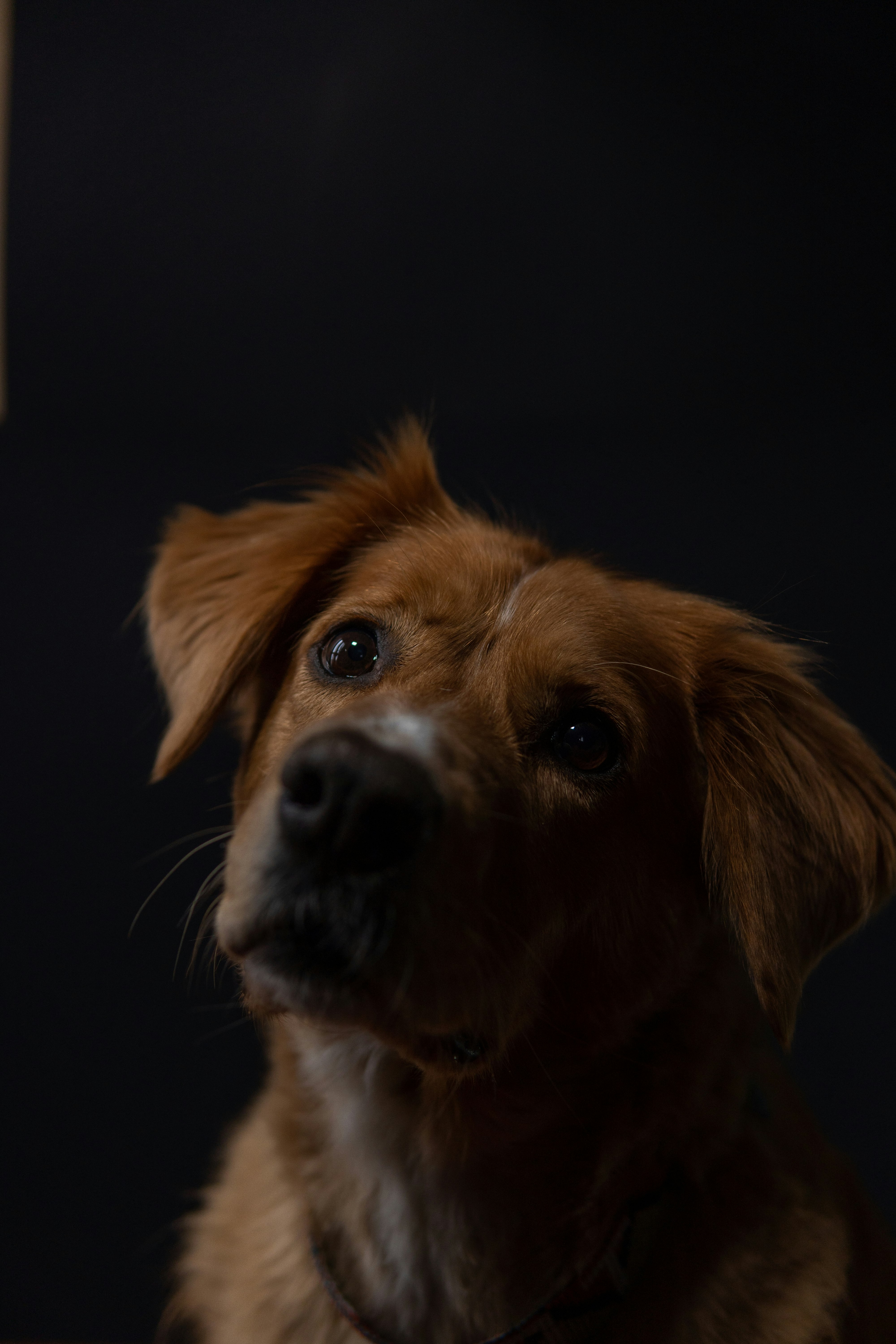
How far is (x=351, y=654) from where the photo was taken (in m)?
1.37

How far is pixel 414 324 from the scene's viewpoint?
204 centimetres

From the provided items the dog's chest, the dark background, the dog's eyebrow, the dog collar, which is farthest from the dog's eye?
the dark background

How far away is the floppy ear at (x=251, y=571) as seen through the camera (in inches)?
58.6

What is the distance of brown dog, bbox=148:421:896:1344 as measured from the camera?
124cm

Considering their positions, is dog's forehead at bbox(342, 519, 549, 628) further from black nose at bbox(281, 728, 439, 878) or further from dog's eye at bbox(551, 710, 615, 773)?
black nose at bbox(281, 728, 439, 878)

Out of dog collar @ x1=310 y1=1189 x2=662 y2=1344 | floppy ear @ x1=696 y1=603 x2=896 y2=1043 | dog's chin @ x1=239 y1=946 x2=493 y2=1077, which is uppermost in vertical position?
floppy ear @ x1=696 y1=603 x2=896 y2=1043

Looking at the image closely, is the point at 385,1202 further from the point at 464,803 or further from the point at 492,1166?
the point at 464,803

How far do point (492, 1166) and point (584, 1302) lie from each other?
0.22 metres

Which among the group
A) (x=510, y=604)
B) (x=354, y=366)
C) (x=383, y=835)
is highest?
(x=354, y=366)

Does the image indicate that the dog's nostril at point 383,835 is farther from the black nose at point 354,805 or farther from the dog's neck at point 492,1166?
the dog's neck at point 492,1166

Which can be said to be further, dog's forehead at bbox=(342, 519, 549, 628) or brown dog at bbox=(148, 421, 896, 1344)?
dog's forehead at bbox=(342, 519, 549, 628)

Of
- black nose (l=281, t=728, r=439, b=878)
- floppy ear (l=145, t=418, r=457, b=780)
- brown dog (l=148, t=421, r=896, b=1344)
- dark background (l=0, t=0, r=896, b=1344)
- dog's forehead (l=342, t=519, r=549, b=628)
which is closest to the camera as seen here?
black nose (l=281, t=728, r=439, b=878)

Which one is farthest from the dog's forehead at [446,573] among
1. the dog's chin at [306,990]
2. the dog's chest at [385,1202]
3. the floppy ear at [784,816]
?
the dog's chest at [385,1202]

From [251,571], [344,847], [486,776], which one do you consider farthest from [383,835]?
[251,571]
